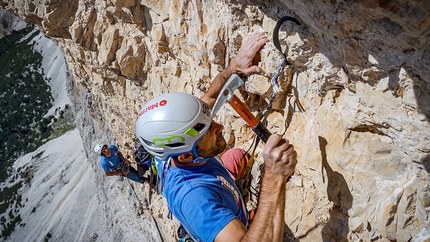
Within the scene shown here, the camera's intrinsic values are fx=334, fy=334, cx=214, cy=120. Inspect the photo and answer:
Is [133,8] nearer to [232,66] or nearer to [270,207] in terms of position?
[232,66]

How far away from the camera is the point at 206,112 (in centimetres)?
287

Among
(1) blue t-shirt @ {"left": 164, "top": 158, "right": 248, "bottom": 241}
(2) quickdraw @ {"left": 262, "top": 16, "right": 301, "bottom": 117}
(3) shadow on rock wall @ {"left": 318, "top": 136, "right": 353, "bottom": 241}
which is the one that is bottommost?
→ (3) shadow on rock wall @ {"left": 318, "top": 136, "right": 353, "bottom": 241}

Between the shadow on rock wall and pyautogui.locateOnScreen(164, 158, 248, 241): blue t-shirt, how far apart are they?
77cm

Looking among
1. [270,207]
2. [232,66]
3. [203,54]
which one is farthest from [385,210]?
[203,54]

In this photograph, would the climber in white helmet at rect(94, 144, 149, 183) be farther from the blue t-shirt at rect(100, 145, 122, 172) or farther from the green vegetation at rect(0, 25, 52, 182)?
the green vegetation at rect(0, 25, 52, 182)

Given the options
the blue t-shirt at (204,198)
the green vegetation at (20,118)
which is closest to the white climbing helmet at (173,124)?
the blue t-shirt at (204,198)

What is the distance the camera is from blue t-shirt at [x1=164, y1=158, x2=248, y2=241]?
240 cm

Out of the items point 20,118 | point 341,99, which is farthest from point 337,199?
point 20,118

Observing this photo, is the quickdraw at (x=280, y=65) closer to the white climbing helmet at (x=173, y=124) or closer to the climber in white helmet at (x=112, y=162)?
the white climbing helmet at (x=173, y=124)

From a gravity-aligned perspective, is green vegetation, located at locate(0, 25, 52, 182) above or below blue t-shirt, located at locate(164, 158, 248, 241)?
below

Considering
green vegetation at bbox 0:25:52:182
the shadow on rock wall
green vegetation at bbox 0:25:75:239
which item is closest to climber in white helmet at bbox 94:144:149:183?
the shadow on rock wall

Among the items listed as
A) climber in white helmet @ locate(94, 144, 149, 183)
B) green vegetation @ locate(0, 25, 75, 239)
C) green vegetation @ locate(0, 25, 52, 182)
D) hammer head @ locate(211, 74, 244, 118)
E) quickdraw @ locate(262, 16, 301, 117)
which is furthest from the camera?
green vegetation @ locate(0, 25, 52, 182)

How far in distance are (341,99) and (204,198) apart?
4.29ft

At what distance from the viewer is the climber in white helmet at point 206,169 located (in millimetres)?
2402
